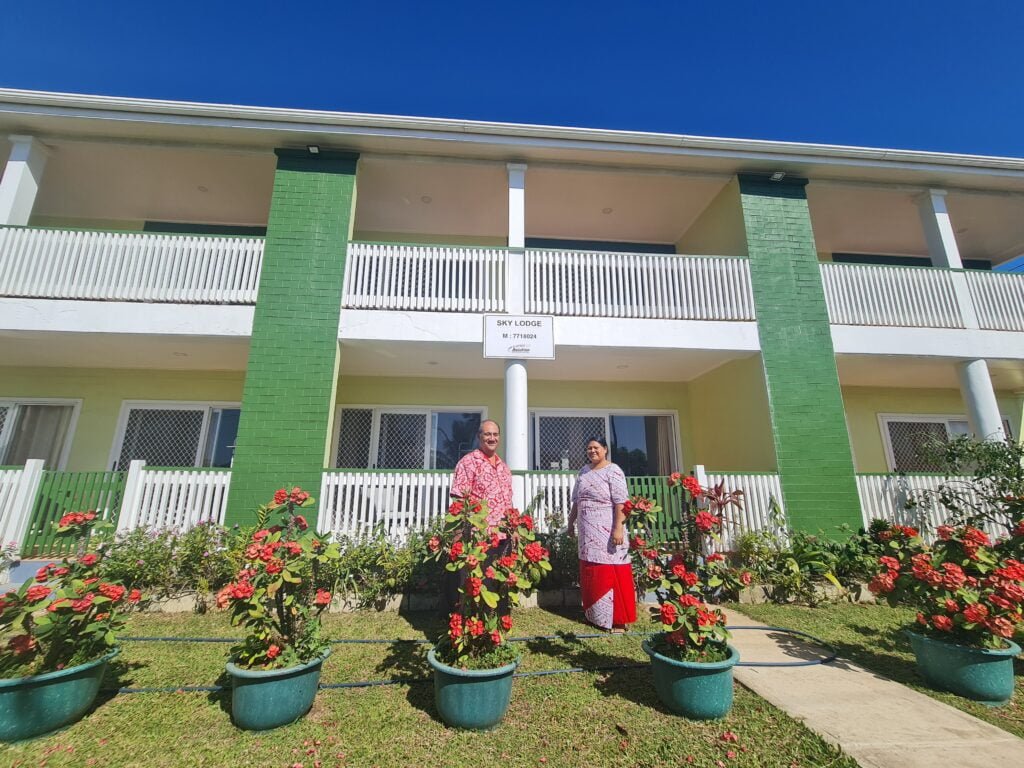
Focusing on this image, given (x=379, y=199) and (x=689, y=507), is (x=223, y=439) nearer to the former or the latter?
(x=379, y=199)

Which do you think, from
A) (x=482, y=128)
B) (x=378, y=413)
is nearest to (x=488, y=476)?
(x=378, y=413)

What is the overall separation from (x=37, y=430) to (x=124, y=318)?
379 cm

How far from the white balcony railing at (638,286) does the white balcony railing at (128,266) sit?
436 centimetres

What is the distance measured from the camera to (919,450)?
889 cm

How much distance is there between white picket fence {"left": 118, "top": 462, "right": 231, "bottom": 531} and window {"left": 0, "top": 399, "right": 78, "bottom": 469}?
380 cm

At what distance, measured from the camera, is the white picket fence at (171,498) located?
5.35 m

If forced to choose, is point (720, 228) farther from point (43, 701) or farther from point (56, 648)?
point (43, 701)

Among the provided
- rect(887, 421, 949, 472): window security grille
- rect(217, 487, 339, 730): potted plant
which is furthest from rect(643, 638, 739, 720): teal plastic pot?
rect(887, 421, 949, 472): window security grille

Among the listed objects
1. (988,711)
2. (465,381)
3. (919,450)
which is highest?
(465,381)

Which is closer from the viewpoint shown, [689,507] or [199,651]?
[199,651]

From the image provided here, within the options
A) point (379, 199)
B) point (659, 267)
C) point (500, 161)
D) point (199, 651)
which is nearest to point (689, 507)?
point (659, 267)

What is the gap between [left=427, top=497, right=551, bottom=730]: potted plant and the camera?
2.58 metres

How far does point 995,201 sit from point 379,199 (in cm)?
1149

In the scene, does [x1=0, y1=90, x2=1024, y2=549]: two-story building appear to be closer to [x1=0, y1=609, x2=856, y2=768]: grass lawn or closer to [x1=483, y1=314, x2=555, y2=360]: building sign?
[x1=483, y1=314, x2=555, y2=360]: building sign
